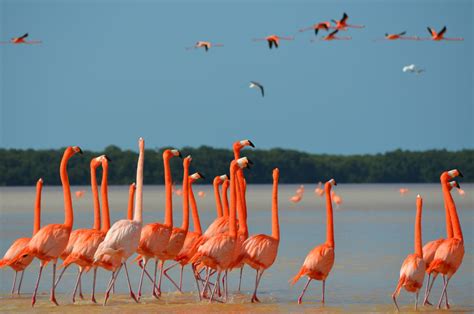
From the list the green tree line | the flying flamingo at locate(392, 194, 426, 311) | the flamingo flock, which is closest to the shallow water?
the flamingo flock

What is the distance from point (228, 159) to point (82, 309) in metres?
51.0

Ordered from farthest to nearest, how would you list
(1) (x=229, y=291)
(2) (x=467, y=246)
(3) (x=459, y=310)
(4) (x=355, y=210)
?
(4) (x=355, y=210) < (2) (x=467, y=246) < (1) (x=229, y=291) < (3) (x=459, y=310)

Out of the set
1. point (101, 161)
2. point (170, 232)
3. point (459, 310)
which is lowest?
point (459, 310)

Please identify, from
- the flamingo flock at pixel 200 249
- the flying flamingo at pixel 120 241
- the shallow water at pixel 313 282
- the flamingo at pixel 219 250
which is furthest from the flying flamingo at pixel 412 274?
the flying flamingo at pixel 120 241

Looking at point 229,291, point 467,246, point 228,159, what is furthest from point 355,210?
point 228,159

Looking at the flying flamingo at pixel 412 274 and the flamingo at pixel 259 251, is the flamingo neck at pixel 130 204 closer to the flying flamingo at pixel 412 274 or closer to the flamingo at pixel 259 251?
the flamingo at pixel 259 251

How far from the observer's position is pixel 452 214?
11125 mm

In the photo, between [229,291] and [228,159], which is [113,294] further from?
[228,159]

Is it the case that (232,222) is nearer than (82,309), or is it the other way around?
(82,309)

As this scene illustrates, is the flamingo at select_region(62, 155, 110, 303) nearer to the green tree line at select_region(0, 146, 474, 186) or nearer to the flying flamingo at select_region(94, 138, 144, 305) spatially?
the flying flamingo at select_region(94, 138, 144, 305)

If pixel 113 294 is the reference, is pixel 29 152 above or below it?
above

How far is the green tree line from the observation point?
5819 centimetres

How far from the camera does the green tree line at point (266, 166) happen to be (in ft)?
191

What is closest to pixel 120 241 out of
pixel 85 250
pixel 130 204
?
pixel 85 250
